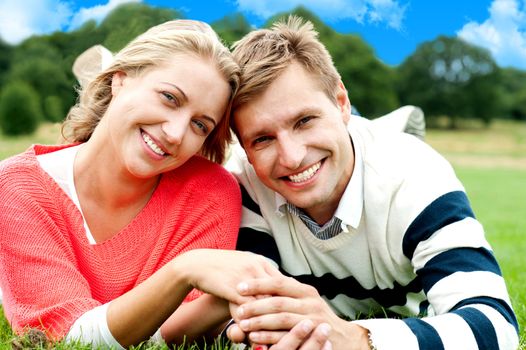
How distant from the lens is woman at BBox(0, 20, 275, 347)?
2.70 meters

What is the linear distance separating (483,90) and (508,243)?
56.5 meters

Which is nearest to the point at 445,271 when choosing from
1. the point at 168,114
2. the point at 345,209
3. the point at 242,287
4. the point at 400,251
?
the point at 400,251

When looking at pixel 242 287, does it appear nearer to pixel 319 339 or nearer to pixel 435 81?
pixel 319 339

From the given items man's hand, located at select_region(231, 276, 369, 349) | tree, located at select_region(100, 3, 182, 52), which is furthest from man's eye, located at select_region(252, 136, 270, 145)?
tree, located at select_region(100, 3, 182, 52)

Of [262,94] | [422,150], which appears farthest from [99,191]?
[422,150]

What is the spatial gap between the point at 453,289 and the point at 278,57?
1259 millimetres

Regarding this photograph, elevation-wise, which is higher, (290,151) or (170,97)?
(170,97)

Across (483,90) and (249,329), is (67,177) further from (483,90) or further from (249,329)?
(483,90)

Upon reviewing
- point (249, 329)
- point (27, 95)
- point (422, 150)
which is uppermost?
point (422, 150)

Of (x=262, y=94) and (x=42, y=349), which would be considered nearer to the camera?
(x=42, y=349)

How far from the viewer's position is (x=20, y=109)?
126 feet

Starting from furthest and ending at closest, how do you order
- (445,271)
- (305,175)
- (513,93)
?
1. (513,93)
2. (305,175)
3. (445,271)

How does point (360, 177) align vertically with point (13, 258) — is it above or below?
above

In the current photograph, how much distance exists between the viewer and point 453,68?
63750 millimetres
